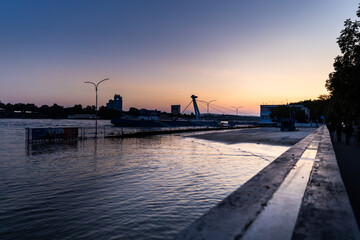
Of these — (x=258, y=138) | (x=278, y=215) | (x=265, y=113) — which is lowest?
(x=258, y=138)

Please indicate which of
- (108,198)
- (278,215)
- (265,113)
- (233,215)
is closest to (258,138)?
(108,198)

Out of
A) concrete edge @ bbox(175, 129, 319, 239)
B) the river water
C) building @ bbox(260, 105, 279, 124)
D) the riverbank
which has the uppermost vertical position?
building @ bbox(260, 105, 279, 124)

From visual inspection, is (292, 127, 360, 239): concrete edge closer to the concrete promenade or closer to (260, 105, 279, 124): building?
the concrete promenade

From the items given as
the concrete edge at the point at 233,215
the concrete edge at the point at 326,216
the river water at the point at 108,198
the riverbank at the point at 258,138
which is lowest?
the riverbank at the point at 258,138

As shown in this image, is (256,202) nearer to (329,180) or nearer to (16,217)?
(329,180)

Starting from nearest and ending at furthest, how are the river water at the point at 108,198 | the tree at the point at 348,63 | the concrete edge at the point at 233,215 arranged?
1. the concrete edge at the point at 233,215
2. the river water at the point at 108,198
3. the tree at the point at 348,63

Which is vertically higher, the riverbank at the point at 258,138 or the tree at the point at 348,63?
the tree at the point at 348,63

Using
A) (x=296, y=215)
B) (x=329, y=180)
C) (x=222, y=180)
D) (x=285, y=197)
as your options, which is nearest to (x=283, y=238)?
(x=296, y=215)

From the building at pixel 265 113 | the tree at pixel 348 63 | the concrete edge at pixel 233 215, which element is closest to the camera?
the concrete edge at pixel 233 215

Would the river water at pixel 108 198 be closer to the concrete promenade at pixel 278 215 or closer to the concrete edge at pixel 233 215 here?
the concrete edge at pixel 233 215

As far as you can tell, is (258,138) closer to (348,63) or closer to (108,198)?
(348,63)

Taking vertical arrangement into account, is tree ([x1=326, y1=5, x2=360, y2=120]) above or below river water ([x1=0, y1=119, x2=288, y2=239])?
above

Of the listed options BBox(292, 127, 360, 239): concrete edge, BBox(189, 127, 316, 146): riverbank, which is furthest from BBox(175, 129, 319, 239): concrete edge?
BBox(189, 127, 316, 146): riverbank

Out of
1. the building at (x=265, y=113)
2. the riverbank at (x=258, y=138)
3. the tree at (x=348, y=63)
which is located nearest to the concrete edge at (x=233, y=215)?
the tree at (x=348, y=63)
